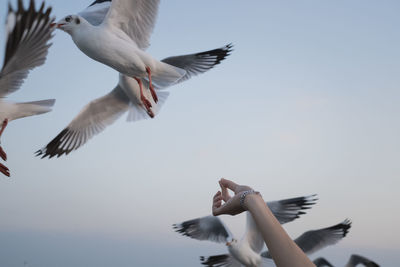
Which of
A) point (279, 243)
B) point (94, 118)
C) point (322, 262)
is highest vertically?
point (94, 118)

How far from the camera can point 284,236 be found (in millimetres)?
631

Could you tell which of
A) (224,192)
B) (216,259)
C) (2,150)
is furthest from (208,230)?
(224,192)

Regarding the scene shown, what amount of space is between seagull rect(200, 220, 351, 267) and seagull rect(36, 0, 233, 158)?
1.98 meters

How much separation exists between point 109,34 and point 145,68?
0.23 m

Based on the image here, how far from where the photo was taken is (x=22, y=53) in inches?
66.7

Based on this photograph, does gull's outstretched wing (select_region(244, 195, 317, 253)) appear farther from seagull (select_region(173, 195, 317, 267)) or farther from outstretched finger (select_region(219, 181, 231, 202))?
outstretched finger (select_region(219, 181, 231, 202))

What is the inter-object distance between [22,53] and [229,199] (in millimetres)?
1214

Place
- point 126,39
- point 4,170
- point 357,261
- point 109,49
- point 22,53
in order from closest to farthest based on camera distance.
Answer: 1. point 4,170
2. point 22,53
3. point 109,49
4. point 126,39
5. point 357,261

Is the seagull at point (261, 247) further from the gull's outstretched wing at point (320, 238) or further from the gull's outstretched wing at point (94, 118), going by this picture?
the gull's outstretched wing at point (94, 118)

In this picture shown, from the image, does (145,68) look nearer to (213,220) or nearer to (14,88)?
(14,88)

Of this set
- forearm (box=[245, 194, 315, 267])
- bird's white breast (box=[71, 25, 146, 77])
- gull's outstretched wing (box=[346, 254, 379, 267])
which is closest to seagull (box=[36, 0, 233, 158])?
bird's white breast (box=[71, 25, 146, 77])

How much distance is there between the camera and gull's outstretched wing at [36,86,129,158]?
3174 mm

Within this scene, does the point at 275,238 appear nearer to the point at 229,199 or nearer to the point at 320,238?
the point at 229,199

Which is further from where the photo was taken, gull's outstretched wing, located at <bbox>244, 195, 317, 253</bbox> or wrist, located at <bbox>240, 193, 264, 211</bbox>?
gull's outstretched wing, located at <bbox>244, 195, 317, 253</bbox>
